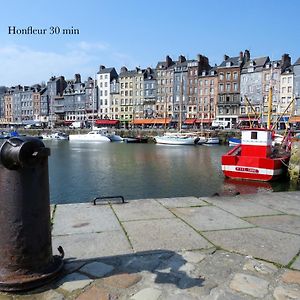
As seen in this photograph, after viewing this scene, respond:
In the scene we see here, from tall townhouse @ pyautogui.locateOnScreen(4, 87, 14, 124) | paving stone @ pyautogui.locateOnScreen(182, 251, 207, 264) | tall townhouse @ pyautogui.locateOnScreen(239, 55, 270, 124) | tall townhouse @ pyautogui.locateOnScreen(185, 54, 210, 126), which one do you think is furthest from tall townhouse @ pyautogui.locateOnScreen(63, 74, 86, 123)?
paving stone @ pyautogui.locateOnScreen(182, 251, 207, 264)

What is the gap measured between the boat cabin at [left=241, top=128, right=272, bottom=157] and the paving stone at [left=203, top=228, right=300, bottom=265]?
15393 mm

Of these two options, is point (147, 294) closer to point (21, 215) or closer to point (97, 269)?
point (97, 269)

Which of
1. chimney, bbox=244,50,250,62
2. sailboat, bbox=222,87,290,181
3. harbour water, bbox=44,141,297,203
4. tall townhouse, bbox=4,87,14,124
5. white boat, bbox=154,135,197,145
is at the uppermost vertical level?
chimney, bbox=244,50,250,62

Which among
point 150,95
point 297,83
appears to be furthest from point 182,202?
point 150,95

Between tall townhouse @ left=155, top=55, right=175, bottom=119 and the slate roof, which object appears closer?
the slate roof

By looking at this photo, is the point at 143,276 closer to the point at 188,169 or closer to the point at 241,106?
the point at 188,169

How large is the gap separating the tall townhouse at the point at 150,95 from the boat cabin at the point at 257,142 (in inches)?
2919

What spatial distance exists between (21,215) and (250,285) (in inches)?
82.4

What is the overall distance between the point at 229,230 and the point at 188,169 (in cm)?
2141

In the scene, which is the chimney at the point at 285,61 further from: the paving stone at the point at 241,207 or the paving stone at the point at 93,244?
the paving stone at the point at 93,244

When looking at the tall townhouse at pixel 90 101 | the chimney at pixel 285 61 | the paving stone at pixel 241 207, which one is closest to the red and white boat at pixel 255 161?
the paving stone at pixel 241 207

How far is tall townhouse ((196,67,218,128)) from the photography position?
8444 centimetres

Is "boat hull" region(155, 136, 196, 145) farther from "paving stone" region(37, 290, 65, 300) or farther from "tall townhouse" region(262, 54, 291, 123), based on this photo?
"paving stone" region(37, 290, 65, 300)

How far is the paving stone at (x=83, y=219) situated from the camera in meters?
4.61
